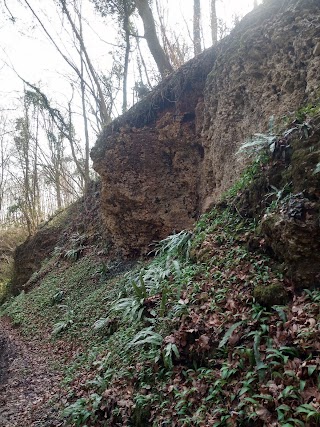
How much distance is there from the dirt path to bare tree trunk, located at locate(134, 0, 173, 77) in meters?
10.5

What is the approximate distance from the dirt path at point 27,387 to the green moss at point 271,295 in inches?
131

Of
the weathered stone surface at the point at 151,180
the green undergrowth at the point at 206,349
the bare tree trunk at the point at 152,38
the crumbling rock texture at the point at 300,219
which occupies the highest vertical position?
the bare tree trunk at the point at 152,38

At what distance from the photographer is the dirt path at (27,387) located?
470 cm

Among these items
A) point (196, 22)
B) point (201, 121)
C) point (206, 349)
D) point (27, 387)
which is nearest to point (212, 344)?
point (206, 349)

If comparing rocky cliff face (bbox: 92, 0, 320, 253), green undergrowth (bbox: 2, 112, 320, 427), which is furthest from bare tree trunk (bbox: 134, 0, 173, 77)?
green undergrowth (bbox: 2, 112, 320, 427)

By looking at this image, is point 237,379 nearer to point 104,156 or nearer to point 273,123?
point 273,123

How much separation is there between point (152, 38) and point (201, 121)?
4.78m

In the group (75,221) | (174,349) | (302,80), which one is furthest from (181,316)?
(75,221)

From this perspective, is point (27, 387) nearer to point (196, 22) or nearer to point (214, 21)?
point (196, 22)

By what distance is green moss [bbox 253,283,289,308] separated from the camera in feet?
11.6

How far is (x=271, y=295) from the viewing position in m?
3.59

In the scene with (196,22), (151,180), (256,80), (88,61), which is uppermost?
(88,61)

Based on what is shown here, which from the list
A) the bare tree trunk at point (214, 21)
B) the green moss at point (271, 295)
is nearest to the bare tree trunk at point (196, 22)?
the bare tree trunk at point (214, 21)

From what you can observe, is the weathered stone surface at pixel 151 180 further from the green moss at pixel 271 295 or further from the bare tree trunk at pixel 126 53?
the green moss at pixel 271 295
